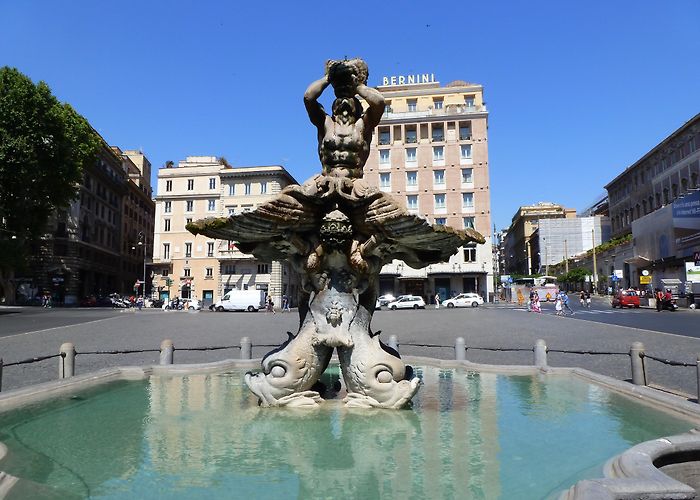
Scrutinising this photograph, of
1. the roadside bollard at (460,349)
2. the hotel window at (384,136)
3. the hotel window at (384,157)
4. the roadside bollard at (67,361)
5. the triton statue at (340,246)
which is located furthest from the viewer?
the hotel window at (384,136)

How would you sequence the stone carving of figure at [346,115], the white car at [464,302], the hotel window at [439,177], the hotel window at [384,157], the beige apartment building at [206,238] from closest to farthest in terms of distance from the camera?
the stone carving of figure at [346,115] < the white car at [464,302] < the hotel window at [439,177] < the hotel window at [384,157] < the beige apartment building at [206,238]

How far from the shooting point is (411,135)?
56312mm

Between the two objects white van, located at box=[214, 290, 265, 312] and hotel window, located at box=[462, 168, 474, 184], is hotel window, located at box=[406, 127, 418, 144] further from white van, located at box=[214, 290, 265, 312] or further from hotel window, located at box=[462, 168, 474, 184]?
white van, located at box=[214, 290, 265, 312]

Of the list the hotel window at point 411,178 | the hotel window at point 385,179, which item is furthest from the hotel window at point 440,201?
the hotel window at point 385,179

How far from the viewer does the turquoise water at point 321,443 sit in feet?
11.1

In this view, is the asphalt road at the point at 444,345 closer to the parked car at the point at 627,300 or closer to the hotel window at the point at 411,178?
the parked car at the point at 627,300

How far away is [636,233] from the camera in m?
51.8

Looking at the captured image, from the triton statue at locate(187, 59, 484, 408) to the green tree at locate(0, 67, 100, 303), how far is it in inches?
1325

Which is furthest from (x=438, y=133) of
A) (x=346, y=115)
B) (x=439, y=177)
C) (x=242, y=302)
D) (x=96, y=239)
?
(x=346, y=115)

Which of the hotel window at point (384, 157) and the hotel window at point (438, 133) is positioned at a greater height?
the hotel window at point (438, 133)

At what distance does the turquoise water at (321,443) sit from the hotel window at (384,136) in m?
51.7

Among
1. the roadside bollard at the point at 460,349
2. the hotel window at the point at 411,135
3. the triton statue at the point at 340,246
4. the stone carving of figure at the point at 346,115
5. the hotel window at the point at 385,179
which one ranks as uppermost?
the hotel window at the point at 411,135

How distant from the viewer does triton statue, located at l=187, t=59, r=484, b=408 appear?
5543 millimetres

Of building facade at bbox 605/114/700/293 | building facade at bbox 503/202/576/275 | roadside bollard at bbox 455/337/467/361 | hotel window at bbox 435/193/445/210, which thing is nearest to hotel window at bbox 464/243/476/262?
hotel window at bbox 435/193/445/210
